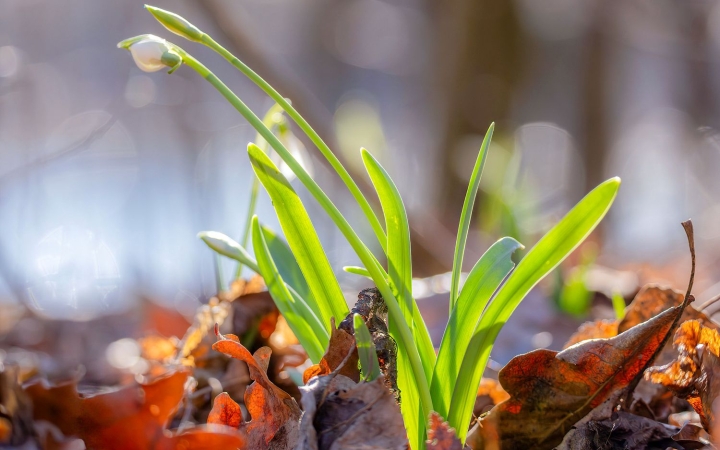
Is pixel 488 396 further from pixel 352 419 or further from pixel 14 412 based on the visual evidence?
pixel 14 412

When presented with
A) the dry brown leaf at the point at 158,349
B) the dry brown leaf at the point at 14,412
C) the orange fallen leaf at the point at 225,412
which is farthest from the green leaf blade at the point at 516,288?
the dry brown leaf at the point at 158,349

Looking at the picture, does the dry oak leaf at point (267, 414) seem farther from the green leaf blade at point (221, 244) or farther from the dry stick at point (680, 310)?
the dry stick at point (680, 310)

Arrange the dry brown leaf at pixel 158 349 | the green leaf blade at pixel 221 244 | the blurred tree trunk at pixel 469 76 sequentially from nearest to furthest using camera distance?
the green leaf blade at pixel 221 244
the dry brown leaf at pixel 158 349
the blurred tree trunk at pixel 469 76

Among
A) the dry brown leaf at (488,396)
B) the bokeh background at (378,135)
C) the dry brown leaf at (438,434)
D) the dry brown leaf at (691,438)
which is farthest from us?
the bokeh background at (378,135)

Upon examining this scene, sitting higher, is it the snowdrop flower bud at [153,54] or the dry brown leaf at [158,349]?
the snowdrop flower bud at [153,54]

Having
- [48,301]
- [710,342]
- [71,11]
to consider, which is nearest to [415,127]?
[71,11]

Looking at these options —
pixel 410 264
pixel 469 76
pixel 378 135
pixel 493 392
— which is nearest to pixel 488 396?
pixel 493 392
